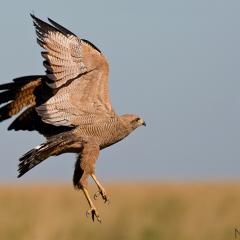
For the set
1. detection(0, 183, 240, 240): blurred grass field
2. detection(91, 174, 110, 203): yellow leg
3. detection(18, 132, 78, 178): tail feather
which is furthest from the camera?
detection(0, 183, 240, 240): blurred grass field

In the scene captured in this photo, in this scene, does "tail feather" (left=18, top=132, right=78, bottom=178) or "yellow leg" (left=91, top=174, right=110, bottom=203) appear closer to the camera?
"tail feather" (left=18, top=132, right=78, bottom=178)

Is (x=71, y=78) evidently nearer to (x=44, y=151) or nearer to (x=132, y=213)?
(x=44, y=151)

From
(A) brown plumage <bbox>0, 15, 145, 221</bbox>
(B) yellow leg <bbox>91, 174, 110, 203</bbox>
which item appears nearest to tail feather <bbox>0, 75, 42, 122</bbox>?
(A) brown plumage <bbox>0, 15, 145, 221</bbox>

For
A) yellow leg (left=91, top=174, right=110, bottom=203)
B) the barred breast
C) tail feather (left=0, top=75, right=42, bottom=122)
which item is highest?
tail feather (left=0, top=75, right=42, bottom=122)

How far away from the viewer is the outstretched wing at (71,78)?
18.3 meters

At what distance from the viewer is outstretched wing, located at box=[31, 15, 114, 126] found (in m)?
18.3

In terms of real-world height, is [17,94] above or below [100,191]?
above

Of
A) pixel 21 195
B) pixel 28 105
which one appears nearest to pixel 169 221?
pixel 28 105

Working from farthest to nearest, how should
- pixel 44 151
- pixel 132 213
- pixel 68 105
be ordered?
1. pixel 132 213
2. pixel 68 105
3. pixel 44 151

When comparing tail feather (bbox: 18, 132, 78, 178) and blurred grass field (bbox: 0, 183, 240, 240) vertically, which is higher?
tail feather (bbox: 18, 132, 78, 178)

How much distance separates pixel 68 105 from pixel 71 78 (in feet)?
1.62

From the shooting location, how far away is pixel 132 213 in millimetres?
22891

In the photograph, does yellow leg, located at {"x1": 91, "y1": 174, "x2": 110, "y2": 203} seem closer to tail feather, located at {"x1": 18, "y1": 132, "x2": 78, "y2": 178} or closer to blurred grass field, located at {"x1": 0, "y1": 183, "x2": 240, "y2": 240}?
tail feather, located at {"x1": 18, "y1": 132, "x2": 78, "y2": 178}

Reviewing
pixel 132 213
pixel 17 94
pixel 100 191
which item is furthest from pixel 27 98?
pixel 132 213
